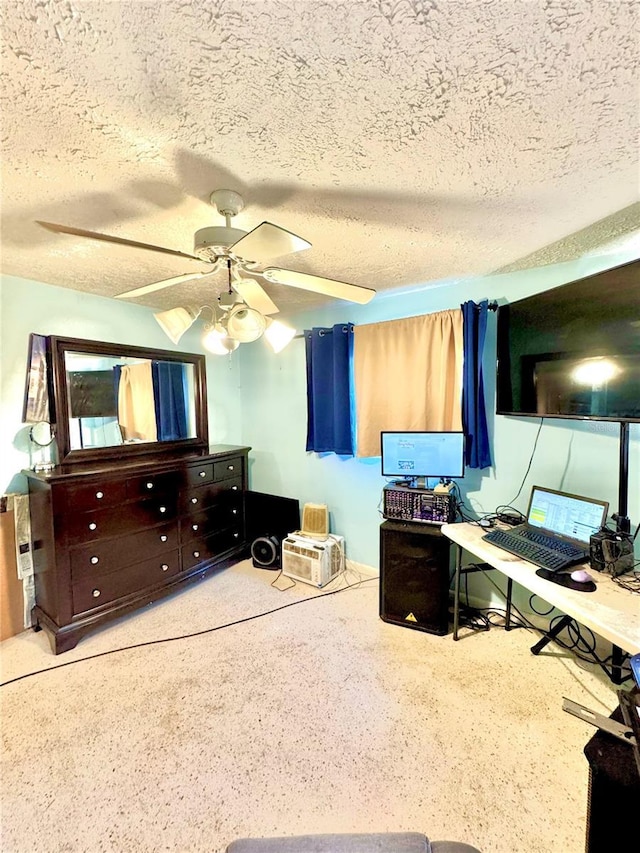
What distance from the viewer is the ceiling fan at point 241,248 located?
3.62 feet

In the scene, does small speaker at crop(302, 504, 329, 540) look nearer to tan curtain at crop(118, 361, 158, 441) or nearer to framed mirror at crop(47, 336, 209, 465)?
framed mirror at crop(47, 336, 209, 465)

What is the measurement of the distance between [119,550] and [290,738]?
1555mm

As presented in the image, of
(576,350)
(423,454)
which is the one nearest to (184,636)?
(423,454)

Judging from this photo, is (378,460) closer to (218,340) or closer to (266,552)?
(266,552)

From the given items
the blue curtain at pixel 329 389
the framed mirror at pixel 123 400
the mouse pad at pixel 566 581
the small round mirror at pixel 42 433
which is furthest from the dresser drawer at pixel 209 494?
the mouse pad at pixel 566 581

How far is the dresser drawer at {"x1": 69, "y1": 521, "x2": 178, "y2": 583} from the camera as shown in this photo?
2.14m

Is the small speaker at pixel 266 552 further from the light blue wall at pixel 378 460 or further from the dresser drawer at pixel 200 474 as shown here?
the dresser drawer at pixel 200 474

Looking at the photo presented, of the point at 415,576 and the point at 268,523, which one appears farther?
the point at 268,523

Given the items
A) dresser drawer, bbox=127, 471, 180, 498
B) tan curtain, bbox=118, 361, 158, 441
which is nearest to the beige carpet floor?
dresser drawer, bbox=127, 471, 180, 498

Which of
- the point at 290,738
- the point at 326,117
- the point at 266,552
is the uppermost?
the point at 326,117

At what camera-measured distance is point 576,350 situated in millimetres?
1703

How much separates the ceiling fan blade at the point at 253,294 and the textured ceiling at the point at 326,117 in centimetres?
27

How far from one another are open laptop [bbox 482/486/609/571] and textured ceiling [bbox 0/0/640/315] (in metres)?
1.35

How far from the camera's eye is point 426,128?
1029mm
